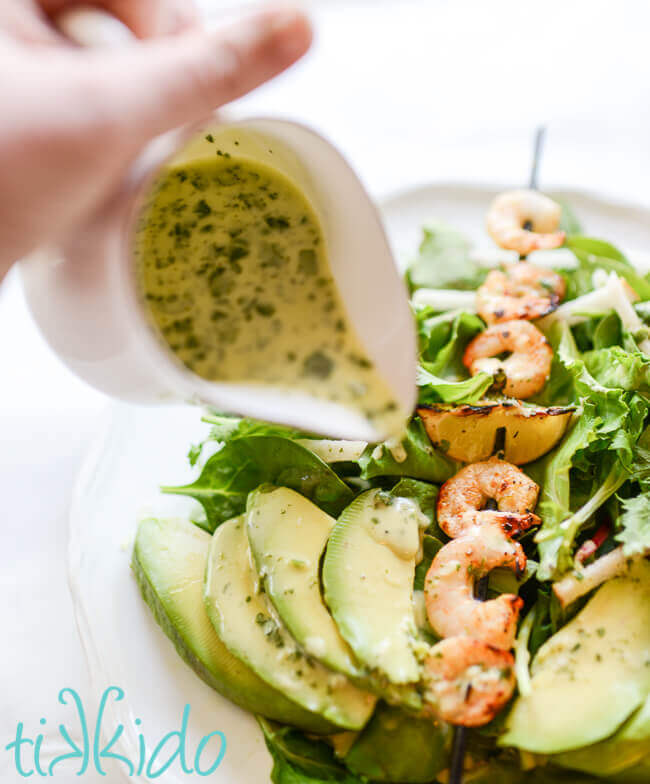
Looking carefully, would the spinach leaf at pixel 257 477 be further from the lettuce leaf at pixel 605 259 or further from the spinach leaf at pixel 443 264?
the lettuce leaf at pixel 605 259

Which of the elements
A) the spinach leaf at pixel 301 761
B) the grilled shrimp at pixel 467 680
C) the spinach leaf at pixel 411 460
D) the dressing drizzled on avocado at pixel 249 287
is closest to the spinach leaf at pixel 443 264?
the spinach leaf at pixel 411 460

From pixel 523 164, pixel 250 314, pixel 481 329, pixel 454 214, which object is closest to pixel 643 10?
pixel 523 164

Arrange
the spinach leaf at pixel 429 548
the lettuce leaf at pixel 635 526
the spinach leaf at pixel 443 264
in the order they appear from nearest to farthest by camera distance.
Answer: the lettuce leaf at pixel 635 526
the spinach leaf at pixel 429 548
the spinach leaf at pixel 443 264

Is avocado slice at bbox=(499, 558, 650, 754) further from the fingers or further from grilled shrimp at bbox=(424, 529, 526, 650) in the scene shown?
the fingers

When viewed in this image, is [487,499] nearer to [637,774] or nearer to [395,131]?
[637,774]

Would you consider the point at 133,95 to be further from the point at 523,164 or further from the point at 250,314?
the point at 523,164

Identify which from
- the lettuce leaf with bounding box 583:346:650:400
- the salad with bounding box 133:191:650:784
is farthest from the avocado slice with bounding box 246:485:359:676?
the lettuce leaf with bounding box 583:346:650:400
